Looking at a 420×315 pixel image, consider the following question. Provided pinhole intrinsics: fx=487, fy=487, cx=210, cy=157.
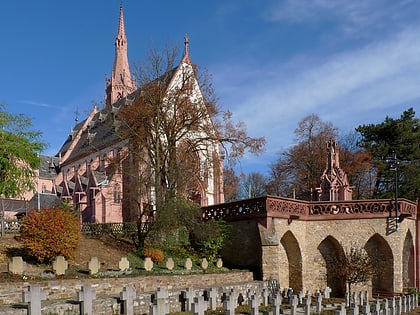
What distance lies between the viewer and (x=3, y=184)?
22.6 m

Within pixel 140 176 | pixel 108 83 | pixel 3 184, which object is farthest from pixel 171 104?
pixel 108 83

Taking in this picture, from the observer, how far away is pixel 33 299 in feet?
37.9

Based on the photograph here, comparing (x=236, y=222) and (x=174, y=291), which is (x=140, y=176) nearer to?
(x=236, y=222)

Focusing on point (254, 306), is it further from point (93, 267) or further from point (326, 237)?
point (326, 237)

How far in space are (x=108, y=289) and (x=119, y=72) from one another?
57.8 m

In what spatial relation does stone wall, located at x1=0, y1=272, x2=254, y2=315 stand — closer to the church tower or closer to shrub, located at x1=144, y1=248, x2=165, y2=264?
shrub, located at x1=144, y1=248, x2=165, y2=264

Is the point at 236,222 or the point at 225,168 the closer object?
the point at 236,222

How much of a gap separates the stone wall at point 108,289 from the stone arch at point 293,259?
4.20 m

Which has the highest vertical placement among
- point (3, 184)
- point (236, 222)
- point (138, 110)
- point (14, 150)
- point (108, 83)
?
point (108, 83)

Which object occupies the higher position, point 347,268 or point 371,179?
point 371,179

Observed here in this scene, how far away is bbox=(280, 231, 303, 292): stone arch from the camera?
25188 millimetres

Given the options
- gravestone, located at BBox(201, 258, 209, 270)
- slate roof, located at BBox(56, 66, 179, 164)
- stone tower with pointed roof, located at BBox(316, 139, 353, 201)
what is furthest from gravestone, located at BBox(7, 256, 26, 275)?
slate roof, located at BBox(56, 66, 179, 164)

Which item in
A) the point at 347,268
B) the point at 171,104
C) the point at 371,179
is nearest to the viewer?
the point at 347,268

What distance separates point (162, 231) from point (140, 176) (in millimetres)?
3853
